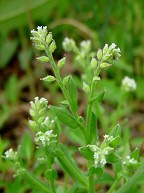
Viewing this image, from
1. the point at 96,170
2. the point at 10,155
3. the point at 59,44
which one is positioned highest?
the point at 59,44

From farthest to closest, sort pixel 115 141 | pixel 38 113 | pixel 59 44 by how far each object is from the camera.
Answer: pixel 59 44 < pixel 38 113 < pixel 115 141

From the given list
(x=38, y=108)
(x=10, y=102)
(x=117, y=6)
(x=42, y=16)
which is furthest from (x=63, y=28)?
(x=38, y=108)

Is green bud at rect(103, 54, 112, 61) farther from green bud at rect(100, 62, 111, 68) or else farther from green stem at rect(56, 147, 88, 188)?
green stem at rect(56, 147, 88, 188)

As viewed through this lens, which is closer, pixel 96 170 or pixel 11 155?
pixel 96 170

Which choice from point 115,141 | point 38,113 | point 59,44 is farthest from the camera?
point 59,44

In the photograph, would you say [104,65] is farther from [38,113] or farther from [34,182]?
[34,182]

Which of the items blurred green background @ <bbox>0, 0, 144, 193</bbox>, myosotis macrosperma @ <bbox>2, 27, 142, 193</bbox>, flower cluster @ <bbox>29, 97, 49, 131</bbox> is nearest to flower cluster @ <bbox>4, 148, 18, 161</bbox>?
myosotis macrosperma @ <bbox>2, 27, 142, 193</bbox>

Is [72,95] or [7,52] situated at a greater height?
[7,52]

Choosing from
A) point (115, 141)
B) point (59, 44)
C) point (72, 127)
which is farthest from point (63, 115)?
point (59, 44)

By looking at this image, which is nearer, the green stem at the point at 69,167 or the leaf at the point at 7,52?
the green stem at the point at 69,167

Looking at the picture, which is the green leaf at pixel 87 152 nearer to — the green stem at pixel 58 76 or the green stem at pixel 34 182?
the green stem at pixel 58 76

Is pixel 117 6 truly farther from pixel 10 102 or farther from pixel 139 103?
pixel 10 102

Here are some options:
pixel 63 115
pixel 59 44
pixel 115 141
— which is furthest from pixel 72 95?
pixel 59 44

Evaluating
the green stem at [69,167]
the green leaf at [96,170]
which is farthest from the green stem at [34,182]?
the green leaf at [96,170]
